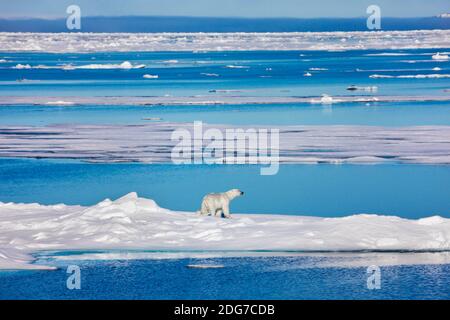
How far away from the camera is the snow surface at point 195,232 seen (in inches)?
312

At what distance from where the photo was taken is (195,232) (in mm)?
8352

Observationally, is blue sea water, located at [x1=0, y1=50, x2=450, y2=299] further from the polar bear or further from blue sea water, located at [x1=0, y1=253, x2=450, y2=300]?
the polar bear

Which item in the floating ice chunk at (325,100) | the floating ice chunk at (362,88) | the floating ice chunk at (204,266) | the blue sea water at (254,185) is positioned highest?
the floating ice chunk at (362,88)

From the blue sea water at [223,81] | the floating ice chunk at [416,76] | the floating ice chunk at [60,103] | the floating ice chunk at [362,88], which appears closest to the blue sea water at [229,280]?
the floating ice chunk at [60,103]

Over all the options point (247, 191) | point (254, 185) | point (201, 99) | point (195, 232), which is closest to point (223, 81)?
point (201, 99)

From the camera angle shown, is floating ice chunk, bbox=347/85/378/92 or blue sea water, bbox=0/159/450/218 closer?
blue sea water, bbox=0/159/450/218

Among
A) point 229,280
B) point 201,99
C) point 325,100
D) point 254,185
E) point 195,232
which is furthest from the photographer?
point 201,99

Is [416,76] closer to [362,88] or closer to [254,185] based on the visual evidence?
[362,88]

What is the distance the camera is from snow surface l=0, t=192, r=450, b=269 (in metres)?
7.91

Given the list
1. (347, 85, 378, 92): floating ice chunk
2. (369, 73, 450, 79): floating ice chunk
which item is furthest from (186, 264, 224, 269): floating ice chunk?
(369, 73, 450, 79): floating ice chunk

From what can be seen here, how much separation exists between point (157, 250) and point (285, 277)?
131 centimetres

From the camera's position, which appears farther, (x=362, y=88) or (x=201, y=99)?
(x=362, y=88)

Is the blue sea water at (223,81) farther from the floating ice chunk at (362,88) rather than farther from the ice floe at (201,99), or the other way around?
the ice floe at (201,99)

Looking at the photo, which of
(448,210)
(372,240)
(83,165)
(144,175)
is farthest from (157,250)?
(83,165)
